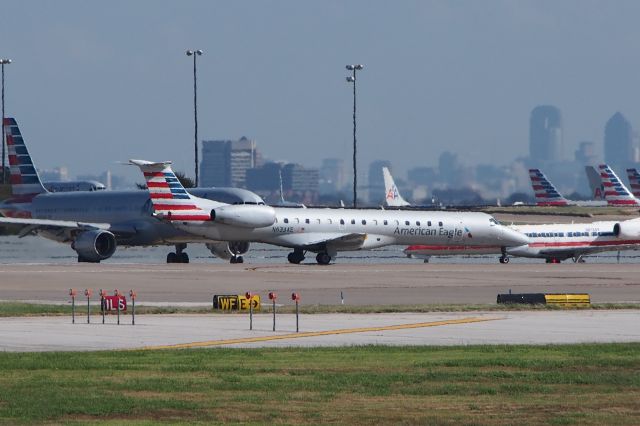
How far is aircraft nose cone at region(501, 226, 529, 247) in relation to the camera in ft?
264

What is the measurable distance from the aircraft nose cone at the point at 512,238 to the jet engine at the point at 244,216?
13833 mm

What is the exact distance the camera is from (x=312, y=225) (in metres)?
75.1

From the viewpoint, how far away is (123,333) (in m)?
32.5

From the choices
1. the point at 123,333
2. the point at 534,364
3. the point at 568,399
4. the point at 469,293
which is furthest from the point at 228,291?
the point at 568,399

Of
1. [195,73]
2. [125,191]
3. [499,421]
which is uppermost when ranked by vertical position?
[195,73]

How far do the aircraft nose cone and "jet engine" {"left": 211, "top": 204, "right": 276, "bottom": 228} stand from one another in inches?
545

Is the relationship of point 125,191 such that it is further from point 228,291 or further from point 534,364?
point 534,364

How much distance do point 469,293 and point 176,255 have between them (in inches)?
1295

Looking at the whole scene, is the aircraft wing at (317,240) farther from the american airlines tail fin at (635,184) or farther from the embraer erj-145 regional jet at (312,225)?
the american airlines tail fin at (635,184)

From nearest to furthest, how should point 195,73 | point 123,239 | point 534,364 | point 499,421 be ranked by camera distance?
point 499,421
point 534,364
point 123,239
point 195,73

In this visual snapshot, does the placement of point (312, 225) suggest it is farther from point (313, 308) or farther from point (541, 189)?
point (541, 189)

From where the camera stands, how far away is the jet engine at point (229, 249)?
7919 cm

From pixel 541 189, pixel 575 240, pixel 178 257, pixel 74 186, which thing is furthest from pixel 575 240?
pixel 541 189

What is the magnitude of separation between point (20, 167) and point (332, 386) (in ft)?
222
